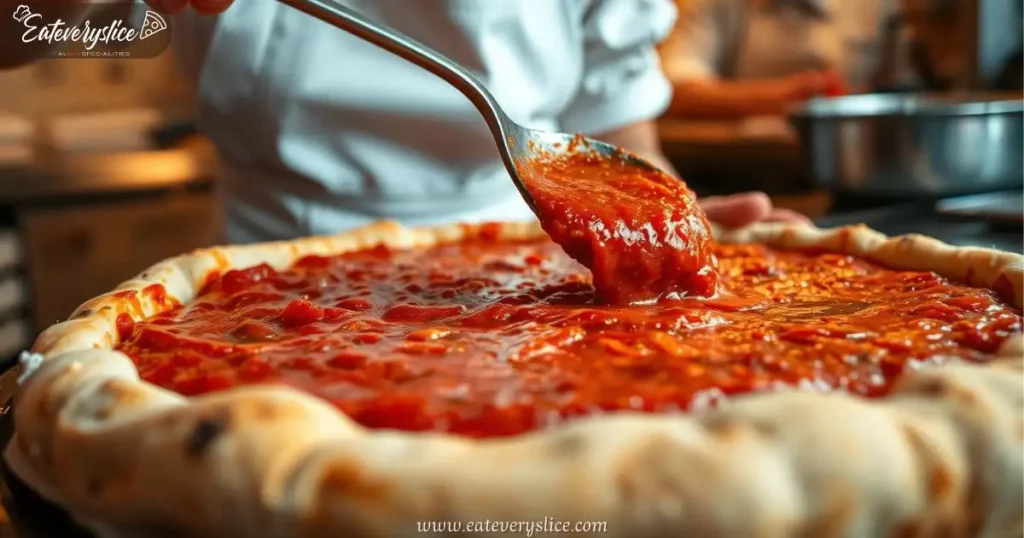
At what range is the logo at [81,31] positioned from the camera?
1655 millimetres

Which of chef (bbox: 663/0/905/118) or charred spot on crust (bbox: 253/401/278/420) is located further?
chef (bbox: 663/0/905/118)

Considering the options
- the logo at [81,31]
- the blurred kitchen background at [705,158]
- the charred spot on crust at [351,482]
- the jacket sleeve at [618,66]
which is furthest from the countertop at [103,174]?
the charred spot on crust at [351,482]

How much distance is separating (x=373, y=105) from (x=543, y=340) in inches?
36.9

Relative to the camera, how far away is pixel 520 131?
133cm

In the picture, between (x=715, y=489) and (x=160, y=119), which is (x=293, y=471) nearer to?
(x=715, y=489)

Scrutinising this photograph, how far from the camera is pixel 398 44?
115cm

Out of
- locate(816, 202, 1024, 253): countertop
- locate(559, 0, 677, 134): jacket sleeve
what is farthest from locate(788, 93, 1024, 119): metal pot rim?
locate(559, 0, 677, 134): jacket sleeve

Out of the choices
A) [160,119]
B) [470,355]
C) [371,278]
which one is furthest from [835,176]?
[160,119]

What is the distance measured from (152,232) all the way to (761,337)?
3.20 m

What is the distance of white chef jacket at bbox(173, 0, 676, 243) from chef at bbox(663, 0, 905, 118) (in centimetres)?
257

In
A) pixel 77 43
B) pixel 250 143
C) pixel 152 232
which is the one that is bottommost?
pixel 152 232

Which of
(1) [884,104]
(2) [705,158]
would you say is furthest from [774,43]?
(1) [884,104]

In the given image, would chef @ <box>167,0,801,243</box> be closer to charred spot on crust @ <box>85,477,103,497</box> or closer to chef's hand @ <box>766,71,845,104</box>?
charred spot on crust @ <box>85,477,103,497</box>

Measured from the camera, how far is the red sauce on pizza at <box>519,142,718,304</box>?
45.6 inches
